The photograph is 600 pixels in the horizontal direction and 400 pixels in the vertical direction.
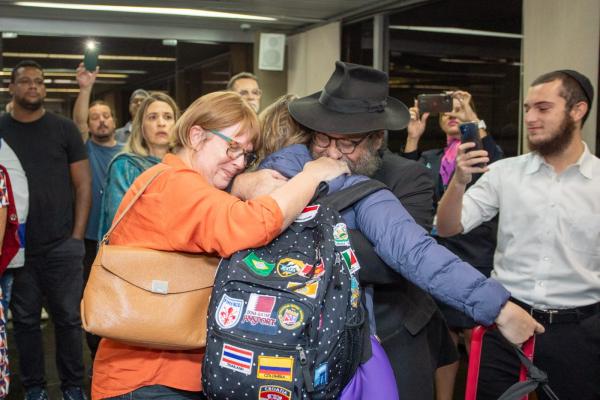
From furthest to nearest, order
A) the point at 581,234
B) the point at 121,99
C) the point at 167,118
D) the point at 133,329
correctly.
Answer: the point at 121,99, the point at 167,118, the point at 581,234, the point at 133,329

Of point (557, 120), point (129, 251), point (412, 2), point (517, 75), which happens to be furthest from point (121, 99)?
point (129, 251)

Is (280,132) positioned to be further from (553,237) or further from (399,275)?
(553,237)

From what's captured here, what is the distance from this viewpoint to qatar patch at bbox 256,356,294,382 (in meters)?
1.48

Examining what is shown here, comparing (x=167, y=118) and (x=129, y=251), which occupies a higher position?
(x=167, y=118)

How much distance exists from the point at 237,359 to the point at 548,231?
1704 mm

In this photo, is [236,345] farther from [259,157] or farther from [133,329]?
[259,157]

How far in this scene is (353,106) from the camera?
196 cm

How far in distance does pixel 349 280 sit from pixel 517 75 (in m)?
3.80

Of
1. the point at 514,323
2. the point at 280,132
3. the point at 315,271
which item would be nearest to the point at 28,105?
the point at 280,132

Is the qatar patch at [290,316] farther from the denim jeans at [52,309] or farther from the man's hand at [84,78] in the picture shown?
the man's hand at [84,78]

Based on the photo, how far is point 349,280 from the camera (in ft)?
5.23

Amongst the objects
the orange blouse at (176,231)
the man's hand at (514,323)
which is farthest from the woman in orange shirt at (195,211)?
the man's hand at (514,323)

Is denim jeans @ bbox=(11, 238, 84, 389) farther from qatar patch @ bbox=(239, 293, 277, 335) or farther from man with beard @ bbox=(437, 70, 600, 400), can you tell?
qatar patch @ bbox=(239, 293, 277, 335)

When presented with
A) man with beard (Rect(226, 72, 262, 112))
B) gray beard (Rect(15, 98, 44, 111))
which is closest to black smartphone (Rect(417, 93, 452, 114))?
man with beard (Rect(226, 72, 262, 112))
